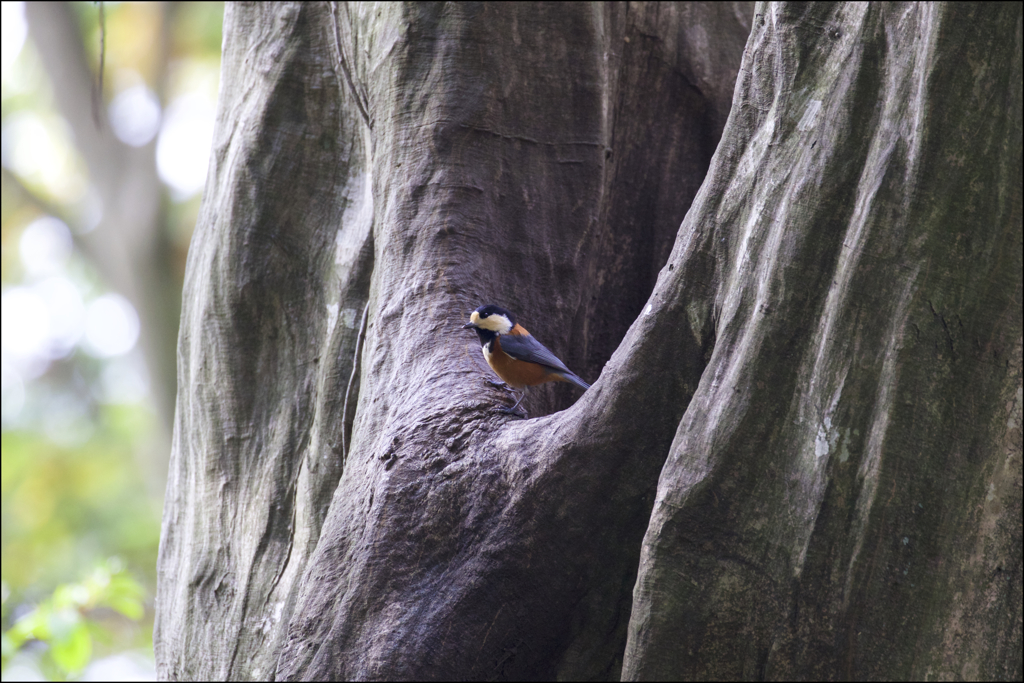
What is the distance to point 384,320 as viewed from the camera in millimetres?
3305

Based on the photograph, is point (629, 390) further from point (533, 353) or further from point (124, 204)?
point (124, 204)

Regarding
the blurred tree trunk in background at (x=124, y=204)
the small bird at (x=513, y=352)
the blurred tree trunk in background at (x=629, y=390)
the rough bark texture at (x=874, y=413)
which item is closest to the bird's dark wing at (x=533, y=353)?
the small bird at (x=513, y=352)

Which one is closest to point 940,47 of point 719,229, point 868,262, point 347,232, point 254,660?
point 868,262

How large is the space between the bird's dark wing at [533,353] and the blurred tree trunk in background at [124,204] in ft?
19.7

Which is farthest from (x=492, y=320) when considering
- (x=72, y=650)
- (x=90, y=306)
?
(x=90, y=306)

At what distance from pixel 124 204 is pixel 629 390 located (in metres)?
7.72

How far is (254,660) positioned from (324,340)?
1.35 meters

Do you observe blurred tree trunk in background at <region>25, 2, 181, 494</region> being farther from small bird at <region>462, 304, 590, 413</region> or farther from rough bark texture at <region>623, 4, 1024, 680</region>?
rough bark texture at <region>623, 4, 1024, 680</region>

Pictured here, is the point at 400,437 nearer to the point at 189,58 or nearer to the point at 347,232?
the point at 347,232

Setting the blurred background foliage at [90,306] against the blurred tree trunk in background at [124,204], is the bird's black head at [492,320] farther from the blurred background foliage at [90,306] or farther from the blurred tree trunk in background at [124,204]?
the blurred tree trunk in background at [124,204]

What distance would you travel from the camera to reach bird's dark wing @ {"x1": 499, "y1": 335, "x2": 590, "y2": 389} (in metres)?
3.29

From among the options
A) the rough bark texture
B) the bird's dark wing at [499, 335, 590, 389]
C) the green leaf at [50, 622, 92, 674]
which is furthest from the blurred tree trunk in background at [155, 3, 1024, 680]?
the green leaf at [50, 622, 92, 674]

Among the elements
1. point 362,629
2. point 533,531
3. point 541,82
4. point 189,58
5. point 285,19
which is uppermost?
point 189,58

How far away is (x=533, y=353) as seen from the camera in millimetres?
3373
